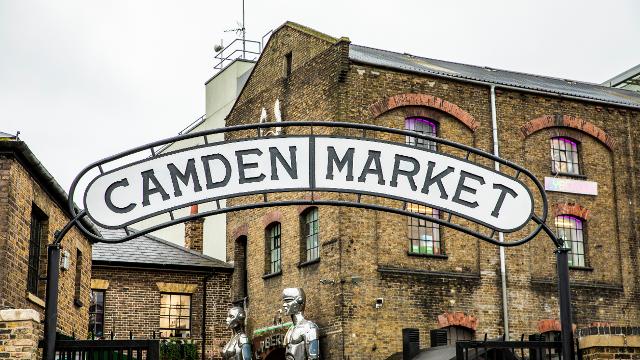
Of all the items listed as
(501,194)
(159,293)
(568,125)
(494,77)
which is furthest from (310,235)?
(501,194)

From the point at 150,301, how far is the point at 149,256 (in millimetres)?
1305

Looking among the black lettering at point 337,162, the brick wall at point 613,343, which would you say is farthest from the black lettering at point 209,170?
the brick wall at point 613,343

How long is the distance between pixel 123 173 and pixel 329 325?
15.2 metres

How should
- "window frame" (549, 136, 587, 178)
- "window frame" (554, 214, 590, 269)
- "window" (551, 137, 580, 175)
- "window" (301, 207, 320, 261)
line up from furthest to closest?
"window" (551, 137, 580, 175) < "window frame" (549, 136, 587, 178) < "window frame" (554, 214, 590, 269) < "window" (301, 207, 320, 261)

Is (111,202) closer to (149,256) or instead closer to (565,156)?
(565,156)

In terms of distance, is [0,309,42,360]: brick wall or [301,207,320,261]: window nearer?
[0,309,42,360]: brick wall

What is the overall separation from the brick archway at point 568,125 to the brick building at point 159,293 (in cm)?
955

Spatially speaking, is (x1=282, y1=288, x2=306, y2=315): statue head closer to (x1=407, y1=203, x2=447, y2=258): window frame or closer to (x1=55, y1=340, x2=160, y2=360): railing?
(x1=407, y1=203, x2=447, y2=258): window frame

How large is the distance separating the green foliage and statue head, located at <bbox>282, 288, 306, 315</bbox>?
26.7 feet

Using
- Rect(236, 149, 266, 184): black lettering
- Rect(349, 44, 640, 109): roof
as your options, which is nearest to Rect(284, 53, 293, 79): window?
Rect(349, 44, 640, 109): roof

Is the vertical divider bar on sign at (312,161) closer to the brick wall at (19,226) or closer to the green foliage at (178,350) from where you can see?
the brick wall at (19,226)

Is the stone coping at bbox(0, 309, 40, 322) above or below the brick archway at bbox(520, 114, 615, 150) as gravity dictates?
below

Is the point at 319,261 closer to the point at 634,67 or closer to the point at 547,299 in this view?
the point at 547,299

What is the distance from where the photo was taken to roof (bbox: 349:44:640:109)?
25.6 meters
